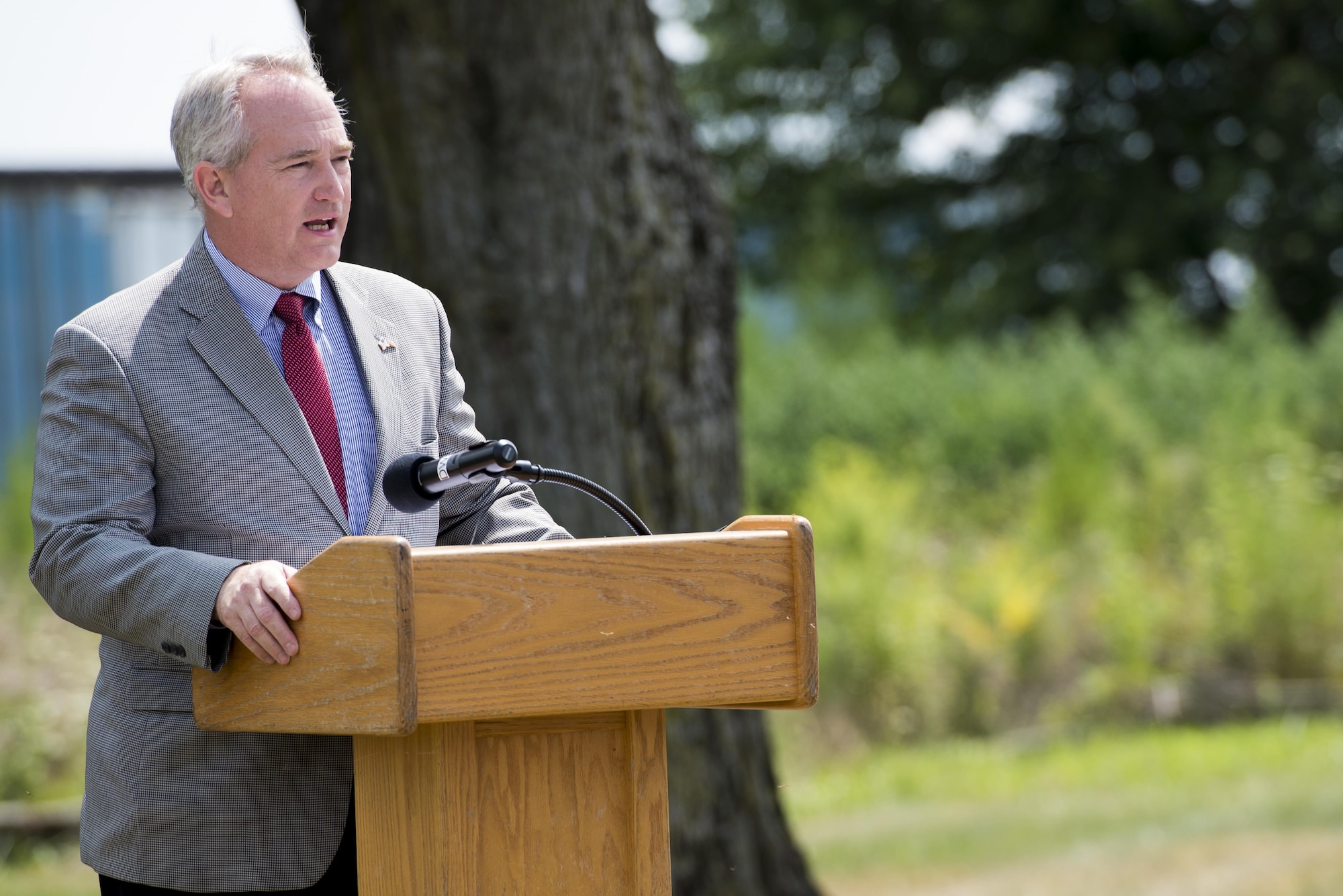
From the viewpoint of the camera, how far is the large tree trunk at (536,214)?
421cm

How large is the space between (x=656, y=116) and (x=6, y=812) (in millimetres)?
4857

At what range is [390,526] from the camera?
2129 mm

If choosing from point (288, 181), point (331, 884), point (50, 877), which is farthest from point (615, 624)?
point (50, 877)

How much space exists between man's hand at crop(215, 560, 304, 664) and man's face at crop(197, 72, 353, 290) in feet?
1.70

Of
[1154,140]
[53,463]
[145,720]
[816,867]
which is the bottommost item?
[816,867]

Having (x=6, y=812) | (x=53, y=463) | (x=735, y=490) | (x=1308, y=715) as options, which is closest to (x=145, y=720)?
(x=53, y=463)

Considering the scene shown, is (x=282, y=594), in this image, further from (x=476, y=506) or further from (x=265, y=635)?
(x=476, y=506)

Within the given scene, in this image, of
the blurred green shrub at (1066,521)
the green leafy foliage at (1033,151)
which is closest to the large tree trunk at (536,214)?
the blurred green shrub at (1066,521)

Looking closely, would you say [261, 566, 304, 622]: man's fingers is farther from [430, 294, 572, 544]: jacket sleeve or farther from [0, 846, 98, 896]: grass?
[0, 846, 98, 896]: grass

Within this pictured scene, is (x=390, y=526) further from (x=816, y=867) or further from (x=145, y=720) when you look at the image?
(x=816, y=867)

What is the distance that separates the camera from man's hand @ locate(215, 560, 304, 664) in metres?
1.80

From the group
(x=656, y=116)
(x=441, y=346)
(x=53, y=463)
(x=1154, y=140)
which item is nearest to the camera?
(x=53, y=463)

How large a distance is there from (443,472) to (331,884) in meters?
0.69

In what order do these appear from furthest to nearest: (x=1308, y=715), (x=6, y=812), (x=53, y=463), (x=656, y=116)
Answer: (x=1308, y=715)
(x=6, y=812)
(x=656, y=116)
(x=53, y=463)
